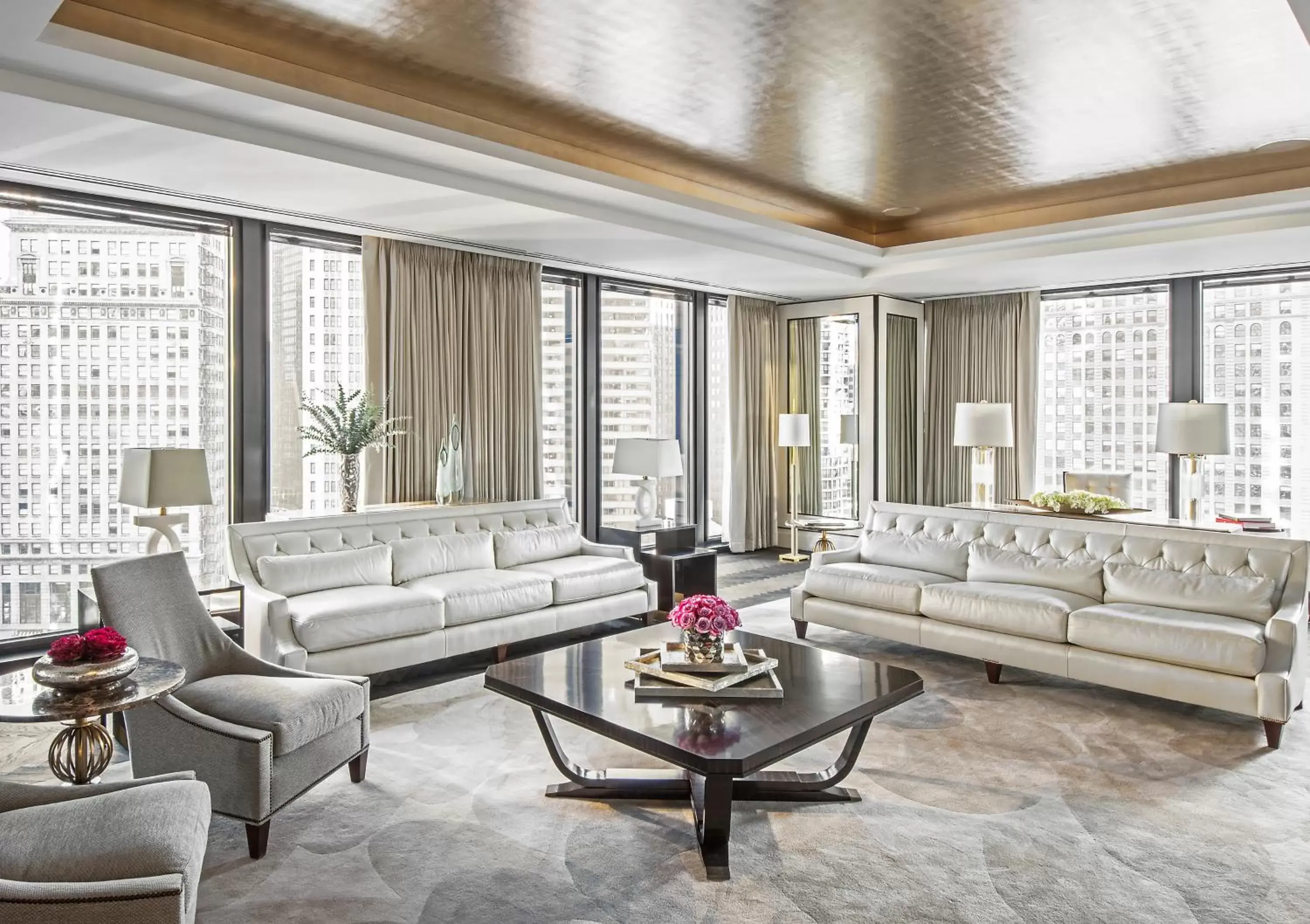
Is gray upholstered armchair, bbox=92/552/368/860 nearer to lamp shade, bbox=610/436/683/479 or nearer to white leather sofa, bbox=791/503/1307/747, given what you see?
white leather sofa, bbox=791/503/1307/747

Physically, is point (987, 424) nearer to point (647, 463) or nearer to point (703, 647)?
point (647, 463)

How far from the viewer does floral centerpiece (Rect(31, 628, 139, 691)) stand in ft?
8.21

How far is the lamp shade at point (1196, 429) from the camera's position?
5.60m

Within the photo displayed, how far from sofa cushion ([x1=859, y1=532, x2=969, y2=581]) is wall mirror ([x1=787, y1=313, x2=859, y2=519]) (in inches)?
119

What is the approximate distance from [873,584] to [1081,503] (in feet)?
4.65

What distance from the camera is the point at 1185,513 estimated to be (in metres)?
6.31

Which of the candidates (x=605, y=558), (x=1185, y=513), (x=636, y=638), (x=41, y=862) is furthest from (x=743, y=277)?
(x=41, y=862)

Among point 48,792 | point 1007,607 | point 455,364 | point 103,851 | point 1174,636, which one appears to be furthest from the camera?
point 455,364

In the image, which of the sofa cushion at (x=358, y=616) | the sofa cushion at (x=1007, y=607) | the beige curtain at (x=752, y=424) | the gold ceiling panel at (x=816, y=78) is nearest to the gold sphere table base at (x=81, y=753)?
the sofa cushion at (x=358, y=616)

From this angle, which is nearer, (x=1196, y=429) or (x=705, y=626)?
(x=705, y=626)

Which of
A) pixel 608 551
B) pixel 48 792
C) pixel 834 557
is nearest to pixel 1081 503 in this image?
pixel 834 557

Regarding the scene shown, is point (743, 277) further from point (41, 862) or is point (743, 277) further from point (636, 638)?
point (41, 862)

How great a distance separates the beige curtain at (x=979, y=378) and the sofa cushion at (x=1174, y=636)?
13.5 ft

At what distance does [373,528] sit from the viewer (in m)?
5.22
